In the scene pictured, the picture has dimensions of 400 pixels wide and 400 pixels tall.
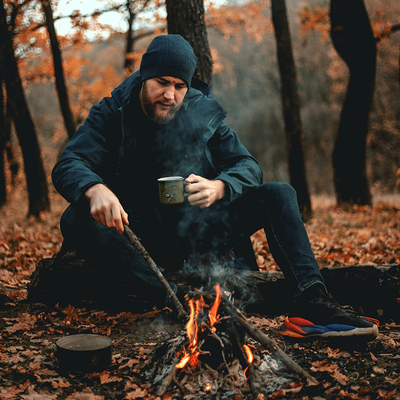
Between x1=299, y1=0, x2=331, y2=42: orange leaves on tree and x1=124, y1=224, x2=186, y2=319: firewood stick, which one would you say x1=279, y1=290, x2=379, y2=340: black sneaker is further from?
x1=299, y1=0, x2=331, y2=42: orange leaves on tree

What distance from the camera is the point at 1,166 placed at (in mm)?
10922

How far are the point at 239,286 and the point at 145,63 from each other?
1.94 metres

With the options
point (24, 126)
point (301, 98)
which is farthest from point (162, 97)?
point (301, 98)

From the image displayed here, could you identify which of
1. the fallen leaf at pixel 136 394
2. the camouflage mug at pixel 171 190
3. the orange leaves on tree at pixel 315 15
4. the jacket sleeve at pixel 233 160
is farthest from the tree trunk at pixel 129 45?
the fallen leaf at pixel 136 394

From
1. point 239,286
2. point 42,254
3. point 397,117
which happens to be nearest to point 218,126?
point 239,286

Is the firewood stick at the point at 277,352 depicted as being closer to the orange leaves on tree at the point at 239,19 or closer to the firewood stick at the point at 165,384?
the firewood stick at the point at 165,384

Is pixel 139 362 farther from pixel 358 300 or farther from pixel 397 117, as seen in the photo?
pixel 397 117

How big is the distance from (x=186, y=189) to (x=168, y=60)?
111 cm

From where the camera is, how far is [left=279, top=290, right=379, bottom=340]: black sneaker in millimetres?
2262

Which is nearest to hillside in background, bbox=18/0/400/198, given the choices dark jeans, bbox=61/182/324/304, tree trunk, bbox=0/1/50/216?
tree trunk, bbox=0/1/50/216

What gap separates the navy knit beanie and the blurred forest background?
7.59 m

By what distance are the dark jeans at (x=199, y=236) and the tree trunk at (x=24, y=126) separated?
6.71 meters

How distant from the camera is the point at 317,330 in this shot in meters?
2.35

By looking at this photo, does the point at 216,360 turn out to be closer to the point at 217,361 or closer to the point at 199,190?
the point at 217,361
